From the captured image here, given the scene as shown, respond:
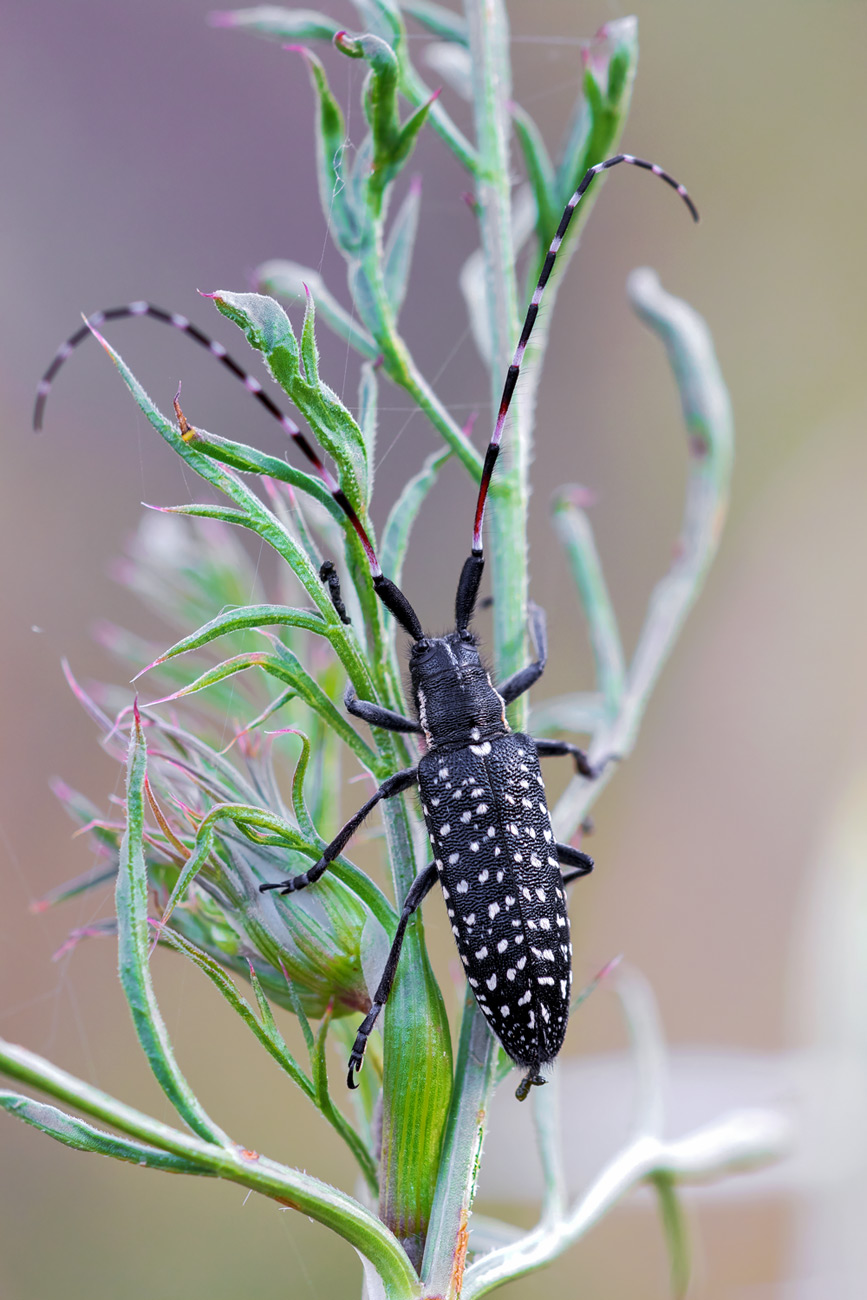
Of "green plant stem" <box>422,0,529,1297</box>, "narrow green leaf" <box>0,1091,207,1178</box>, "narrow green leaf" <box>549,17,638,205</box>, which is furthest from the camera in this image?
"narrow green leaf" <box>549,17,638,205</box>

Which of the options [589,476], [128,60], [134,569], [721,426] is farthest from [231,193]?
[721,426]

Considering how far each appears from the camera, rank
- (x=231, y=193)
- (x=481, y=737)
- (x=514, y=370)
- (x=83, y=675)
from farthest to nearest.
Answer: (x=231, y=193), (x=83, y=675), (x=481, y=737), (x=514, y=370)

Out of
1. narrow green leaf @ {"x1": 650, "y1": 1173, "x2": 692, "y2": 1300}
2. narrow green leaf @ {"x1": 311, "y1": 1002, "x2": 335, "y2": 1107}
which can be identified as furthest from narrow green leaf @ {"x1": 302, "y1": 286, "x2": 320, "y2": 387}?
narrow green leaf @ {"x1": 650, "y1": 1173, "x2": 692, "y2": 1300}

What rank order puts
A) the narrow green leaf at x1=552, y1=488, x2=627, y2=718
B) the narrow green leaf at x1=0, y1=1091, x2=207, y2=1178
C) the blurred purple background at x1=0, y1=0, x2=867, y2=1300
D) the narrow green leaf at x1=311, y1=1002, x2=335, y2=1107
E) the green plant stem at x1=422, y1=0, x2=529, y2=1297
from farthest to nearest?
the blurred purple background at x1=0, y1=0, x2=867, y2=1300, the narrow green leaf at x1=552, y1=488, x2=627, y2=718, the green plant stem at x1=422, y1=0, x2=529, y2=1297, the narrow green leaf at x1=311, y1=1002, x2=335, y2=1107, the narrow green leaf at x1=0, y1=1091, x2=207, y2=1178

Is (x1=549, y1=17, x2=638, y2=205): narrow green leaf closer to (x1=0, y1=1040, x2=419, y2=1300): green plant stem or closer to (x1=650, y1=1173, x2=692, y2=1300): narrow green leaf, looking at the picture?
(x1=0, y1=1040, x2=419, y2=1300): green plant stem

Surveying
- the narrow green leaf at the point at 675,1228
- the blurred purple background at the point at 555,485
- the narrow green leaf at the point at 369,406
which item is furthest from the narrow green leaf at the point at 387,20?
the blurred purple background at the point at 555,485

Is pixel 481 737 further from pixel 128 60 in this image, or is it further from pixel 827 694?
pixel 128 60
